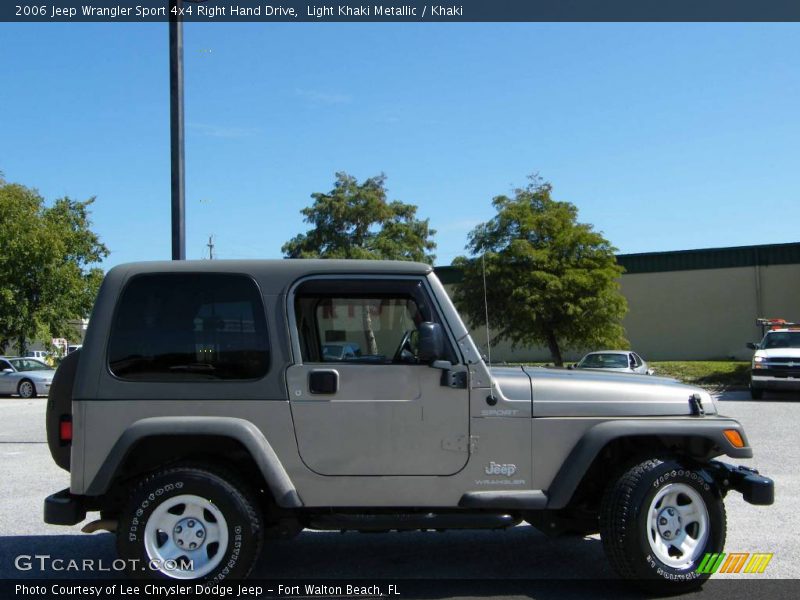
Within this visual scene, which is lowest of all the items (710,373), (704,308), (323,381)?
(710,373)

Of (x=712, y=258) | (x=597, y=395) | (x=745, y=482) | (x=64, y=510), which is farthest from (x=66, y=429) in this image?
(x=712, y=258)

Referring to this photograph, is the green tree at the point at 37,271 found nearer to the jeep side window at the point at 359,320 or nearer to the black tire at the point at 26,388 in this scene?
the black tire at the point at 26,388

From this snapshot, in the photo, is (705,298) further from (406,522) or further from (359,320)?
(406,522)

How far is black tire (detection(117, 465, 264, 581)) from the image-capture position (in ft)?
15.4

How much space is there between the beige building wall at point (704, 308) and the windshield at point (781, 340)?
56.7 ft

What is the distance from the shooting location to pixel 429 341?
4746 mm

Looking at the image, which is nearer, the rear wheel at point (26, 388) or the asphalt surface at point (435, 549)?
the asphalt surface at point (435, 549)

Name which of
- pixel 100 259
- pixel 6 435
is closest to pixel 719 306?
pixel 100 259

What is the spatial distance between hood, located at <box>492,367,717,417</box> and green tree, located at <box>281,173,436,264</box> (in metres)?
32.6

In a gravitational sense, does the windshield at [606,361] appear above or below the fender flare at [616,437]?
below

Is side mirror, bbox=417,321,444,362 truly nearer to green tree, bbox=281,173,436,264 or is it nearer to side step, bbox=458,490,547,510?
side step, bbox=458,490,547,510

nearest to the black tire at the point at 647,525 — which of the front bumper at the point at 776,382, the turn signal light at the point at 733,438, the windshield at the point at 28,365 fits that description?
the turn signal light at the point at 733,438

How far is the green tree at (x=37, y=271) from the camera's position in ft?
107

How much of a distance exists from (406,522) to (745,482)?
7.01ft
